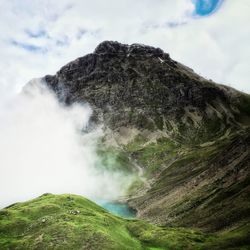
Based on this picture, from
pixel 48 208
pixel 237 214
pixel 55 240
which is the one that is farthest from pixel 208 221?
pixel 55 240

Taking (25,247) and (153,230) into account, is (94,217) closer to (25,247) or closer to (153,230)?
(153,230)

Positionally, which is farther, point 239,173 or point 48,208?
point 239,173

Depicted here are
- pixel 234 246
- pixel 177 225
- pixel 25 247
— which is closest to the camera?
pixel 25 247

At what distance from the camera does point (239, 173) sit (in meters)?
192

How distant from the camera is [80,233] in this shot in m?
108

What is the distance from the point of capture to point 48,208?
128 metres

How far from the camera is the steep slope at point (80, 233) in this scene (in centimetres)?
10488

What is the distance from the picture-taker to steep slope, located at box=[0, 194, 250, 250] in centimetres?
10488

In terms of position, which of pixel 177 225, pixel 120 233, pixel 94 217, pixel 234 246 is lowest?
pixel 234 246

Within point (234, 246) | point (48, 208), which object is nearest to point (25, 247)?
point (48, 208)

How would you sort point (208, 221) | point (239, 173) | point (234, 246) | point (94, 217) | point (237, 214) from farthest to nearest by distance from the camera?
point (239, 173), point (208, 221), point (237, 214), point (94, 217), point (234, 246)

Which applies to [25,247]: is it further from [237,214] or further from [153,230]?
[237,214]

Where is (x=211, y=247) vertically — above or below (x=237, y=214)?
below

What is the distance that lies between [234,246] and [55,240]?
47238 mm
